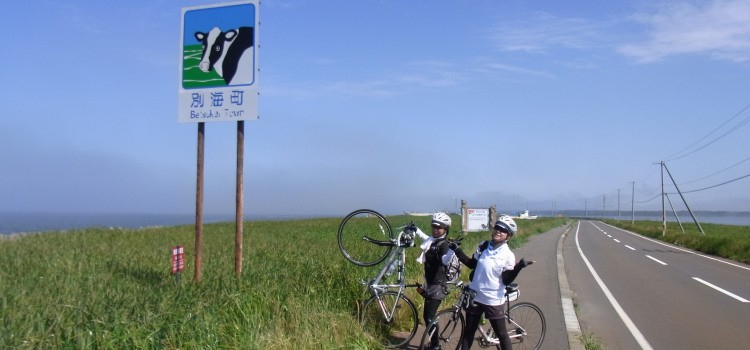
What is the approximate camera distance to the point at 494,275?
209 inches

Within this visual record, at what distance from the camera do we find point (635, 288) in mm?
12906

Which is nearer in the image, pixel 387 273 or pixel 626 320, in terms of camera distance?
pixel 387 273

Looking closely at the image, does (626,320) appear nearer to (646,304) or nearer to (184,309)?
(646,304)

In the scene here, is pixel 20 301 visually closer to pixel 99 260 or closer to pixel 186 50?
pixel 186 50

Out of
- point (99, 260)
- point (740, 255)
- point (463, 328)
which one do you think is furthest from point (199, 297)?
point (740, 255)

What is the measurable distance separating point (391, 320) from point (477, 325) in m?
1.16

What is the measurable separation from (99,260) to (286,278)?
15.5ft

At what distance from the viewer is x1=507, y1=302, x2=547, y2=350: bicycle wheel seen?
240 inches

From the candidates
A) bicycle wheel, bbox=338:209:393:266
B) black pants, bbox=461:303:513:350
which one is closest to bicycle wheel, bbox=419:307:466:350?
black pants, bbox=461:303:513:350

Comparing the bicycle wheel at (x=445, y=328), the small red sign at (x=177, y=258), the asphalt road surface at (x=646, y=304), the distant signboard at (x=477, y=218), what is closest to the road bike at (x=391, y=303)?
the asphalt road surface at (x=646, y=304)

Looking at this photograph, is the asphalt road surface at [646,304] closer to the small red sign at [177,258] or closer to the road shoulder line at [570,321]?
the road shoulder line at [570,321]

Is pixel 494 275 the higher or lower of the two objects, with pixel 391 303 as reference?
higher

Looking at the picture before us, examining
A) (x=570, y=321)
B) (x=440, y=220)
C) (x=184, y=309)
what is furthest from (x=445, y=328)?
(x=570, y=321)

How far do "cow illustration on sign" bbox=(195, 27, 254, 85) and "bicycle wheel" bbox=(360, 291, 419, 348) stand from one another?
2.93 m
